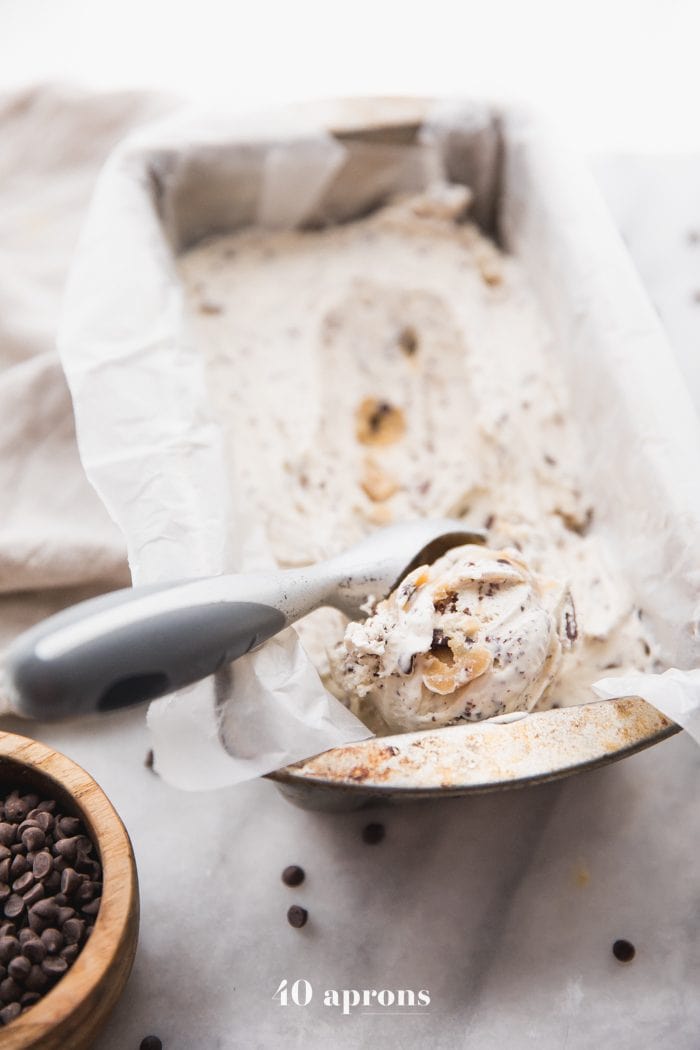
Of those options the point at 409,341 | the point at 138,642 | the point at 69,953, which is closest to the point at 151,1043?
the point at 69,953

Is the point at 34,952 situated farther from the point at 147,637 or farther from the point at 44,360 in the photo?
the point at 44,360

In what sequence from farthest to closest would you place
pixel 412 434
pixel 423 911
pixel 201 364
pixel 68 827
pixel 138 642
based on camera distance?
pixel 412 434, pixel 201 364, pixel 423 911, pixel 68 827, pixel 138 642

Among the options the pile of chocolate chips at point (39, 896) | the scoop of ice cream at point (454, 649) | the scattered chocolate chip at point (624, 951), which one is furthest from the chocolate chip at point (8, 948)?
the scattered chocolate chip at point (624, 951)

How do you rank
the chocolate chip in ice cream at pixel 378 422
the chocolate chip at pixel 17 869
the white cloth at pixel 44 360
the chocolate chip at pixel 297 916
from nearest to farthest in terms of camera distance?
the chocolate chip at pixel 17 869 → the chocolate chip at pixel 297 916 → the white cloth at pixel 44 360 → the chocolate chip in ice cream at pixel 378 422

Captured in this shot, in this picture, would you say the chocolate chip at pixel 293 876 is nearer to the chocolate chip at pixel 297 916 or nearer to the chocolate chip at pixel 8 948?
the chocolate chip at pixel 297 916

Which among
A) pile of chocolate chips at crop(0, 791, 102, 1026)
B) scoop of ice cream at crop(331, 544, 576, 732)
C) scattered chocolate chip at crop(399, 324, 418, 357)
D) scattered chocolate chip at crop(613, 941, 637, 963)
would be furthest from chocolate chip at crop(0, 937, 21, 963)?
scattered chocolate chip at crop(399, 324, 418, 357)
